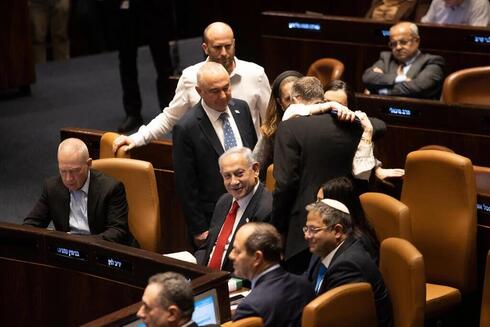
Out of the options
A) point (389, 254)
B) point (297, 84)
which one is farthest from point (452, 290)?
point (297, 84)

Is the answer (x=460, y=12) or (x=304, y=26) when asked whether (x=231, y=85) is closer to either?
(x=304, y=26)

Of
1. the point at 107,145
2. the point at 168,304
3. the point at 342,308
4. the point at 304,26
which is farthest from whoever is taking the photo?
the point at 304,26

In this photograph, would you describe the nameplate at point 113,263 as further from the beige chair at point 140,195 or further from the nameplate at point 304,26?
the nameplate at point 304,26

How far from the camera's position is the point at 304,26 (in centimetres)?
780

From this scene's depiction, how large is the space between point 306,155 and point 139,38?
155 inches

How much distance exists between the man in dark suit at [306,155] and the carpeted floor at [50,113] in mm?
2673

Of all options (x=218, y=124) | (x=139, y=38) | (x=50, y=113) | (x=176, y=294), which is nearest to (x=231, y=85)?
(x=218, y=124)

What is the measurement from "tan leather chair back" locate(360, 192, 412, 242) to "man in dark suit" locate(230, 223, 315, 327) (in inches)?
28.1

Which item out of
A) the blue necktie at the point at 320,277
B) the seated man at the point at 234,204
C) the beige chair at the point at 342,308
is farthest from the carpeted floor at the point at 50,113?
the beige chair at the point at 342,308

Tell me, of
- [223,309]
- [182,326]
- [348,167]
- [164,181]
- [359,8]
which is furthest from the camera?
[359,8]

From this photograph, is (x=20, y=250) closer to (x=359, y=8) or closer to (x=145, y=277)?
(x=145, y=277)

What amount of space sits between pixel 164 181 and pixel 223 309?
6.00ft

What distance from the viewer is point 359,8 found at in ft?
31.2

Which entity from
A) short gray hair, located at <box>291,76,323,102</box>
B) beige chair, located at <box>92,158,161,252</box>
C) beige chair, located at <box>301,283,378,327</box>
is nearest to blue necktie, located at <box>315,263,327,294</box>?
beige chair, located at <box>301,283,378,327</box>
